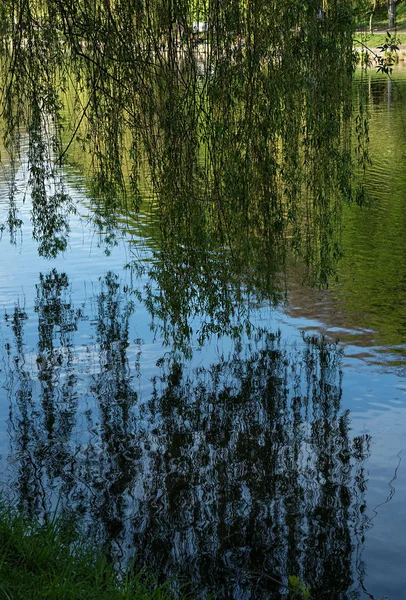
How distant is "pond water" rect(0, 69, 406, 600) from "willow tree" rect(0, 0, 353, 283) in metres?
0.43

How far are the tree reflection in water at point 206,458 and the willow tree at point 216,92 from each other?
100 centimetres

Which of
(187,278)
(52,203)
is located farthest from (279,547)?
(52,203)

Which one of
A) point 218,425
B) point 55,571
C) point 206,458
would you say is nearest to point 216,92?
point 218,425

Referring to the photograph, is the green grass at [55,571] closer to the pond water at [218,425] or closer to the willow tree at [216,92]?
the pond water at [218,425]

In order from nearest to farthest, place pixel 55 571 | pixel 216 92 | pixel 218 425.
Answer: pixel 55 571
pixel 216 92
pixel 218 425

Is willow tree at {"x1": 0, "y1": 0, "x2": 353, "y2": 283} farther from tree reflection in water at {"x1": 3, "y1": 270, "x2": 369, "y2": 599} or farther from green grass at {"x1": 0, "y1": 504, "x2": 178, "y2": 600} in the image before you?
green grass at {"x1": 0, "y1": 504, "x2": 178, "y2": 600}

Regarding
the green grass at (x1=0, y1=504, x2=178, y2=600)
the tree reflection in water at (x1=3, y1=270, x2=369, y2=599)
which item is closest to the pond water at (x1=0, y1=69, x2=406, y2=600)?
the tree reflection in water at (x1=3, y1=270, x2=369, y2=599)

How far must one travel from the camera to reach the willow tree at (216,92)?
195 inches

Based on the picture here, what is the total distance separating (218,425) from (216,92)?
2056mm

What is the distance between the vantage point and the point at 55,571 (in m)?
3.39

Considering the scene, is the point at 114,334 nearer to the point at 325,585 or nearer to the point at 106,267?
the point at 106,267

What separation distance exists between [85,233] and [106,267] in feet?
6.22

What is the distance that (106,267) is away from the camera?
30.8 ft

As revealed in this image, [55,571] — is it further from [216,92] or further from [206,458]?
[216,92]
